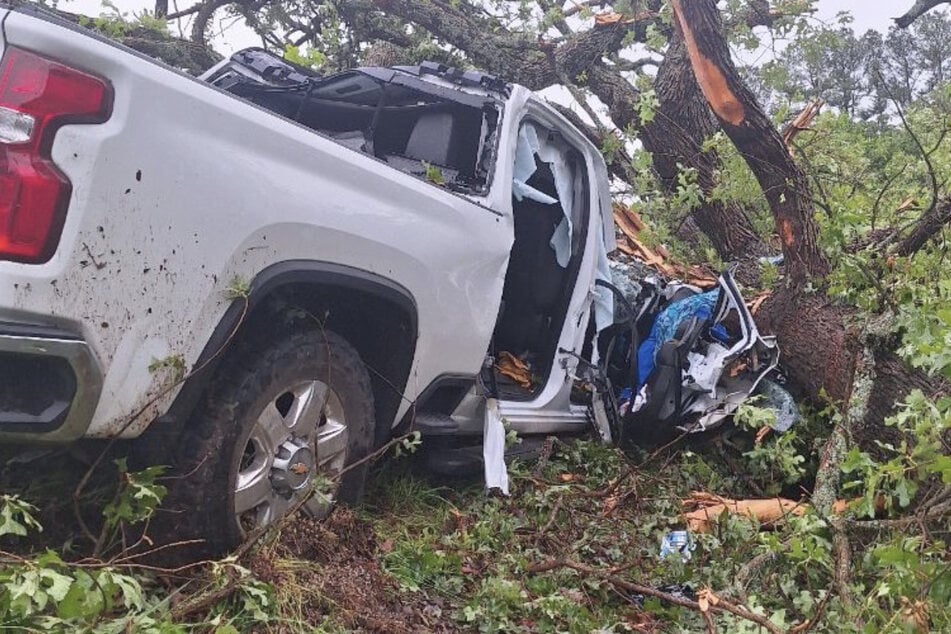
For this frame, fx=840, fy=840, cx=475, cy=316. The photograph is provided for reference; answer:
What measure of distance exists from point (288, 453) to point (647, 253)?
4.52 metres

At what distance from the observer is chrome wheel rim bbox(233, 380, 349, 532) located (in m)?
2.62

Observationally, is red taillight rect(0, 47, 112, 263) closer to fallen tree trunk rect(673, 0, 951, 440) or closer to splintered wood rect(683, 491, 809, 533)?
splintered wood rect(683, 491, 809, 533)

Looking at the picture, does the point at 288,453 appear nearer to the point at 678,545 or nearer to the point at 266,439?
the point at 266,439

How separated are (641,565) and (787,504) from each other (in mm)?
1020

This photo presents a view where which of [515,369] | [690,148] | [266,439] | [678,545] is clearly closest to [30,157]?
[266,439]

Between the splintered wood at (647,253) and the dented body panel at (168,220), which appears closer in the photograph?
the dented body panel at (168,220)

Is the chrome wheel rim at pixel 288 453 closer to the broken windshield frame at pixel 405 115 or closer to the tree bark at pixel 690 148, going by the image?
the broken windshield frame at pixel 405 115

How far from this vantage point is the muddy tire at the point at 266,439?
8.04 ft

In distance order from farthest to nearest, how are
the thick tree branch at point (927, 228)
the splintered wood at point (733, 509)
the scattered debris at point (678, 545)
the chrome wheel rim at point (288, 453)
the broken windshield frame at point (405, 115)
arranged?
1. the thick tree branch at point (927, 228)
2. the broken windshield frame at point (405, 115)
3. the splintered wood at point (733, 509)
4. the scattered debris at point (678, 545)
5. the chrome wheel rim at point (288, 453)

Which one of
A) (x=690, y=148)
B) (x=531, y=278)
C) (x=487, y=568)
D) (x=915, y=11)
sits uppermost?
(x=915, y=11)

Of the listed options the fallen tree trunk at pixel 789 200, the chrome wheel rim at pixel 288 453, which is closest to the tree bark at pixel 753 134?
the fallen tree trunk at pixel 789 200

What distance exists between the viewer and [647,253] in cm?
666

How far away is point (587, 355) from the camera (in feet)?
16.0

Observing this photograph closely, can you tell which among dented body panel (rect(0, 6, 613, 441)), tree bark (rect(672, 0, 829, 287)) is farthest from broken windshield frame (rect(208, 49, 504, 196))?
tree bark (rect(672, 0, 829, 287))
